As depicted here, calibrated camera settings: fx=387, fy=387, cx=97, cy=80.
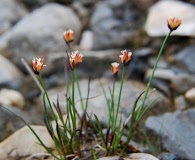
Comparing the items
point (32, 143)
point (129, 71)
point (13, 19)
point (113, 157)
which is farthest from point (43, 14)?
point (113, 157)

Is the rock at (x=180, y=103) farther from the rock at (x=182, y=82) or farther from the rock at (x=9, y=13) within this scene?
the rock at (x=9, y=13)

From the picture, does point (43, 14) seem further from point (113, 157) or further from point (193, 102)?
point (113, 157)

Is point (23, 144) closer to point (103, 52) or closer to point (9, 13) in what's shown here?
point (103, 52)

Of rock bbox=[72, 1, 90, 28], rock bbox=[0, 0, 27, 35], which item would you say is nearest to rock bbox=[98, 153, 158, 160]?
rock bbox=[72, 1, 90, 28]

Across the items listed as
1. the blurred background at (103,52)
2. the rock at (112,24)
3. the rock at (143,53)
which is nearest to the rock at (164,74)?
the blurred background at (103,52)

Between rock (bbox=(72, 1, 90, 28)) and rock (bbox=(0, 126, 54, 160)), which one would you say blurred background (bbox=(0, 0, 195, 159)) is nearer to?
rock (bbox=(72, 1, 90, 28))

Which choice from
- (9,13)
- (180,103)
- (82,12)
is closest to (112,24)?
(82,12)
